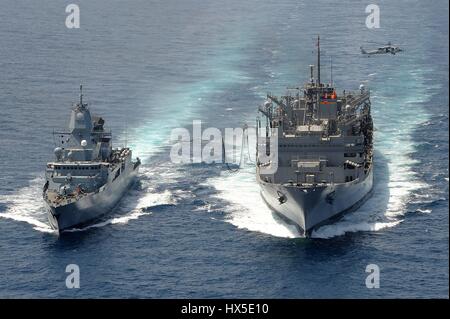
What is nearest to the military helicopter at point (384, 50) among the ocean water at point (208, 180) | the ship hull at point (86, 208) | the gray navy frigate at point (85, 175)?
the ocean water at point (208, 180)

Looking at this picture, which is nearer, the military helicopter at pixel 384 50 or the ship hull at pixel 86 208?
the ship hull at pixel 86 208

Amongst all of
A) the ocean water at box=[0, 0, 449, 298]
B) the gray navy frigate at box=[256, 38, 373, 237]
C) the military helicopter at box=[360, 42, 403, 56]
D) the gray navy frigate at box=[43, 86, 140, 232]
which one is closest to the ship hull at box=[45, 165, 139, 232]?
the gray navy frigate at box=[43, 86, 140, 232]

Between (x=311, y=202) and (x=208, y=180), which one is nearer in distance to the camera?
(x=311, y=202)

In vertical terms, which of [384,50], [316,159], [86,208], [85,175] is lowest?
[86,208]

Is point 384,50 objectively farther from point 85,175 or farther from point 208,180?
point 85,175

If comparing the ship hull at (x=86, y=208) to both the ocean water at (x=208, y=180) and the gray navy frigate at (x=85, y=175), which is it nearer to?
the gray navy frigate at (x=85, y=175)

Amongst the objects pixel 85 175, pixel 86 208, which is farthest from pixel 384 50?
pixel 86 208

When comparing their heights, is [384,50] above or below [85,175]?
above
